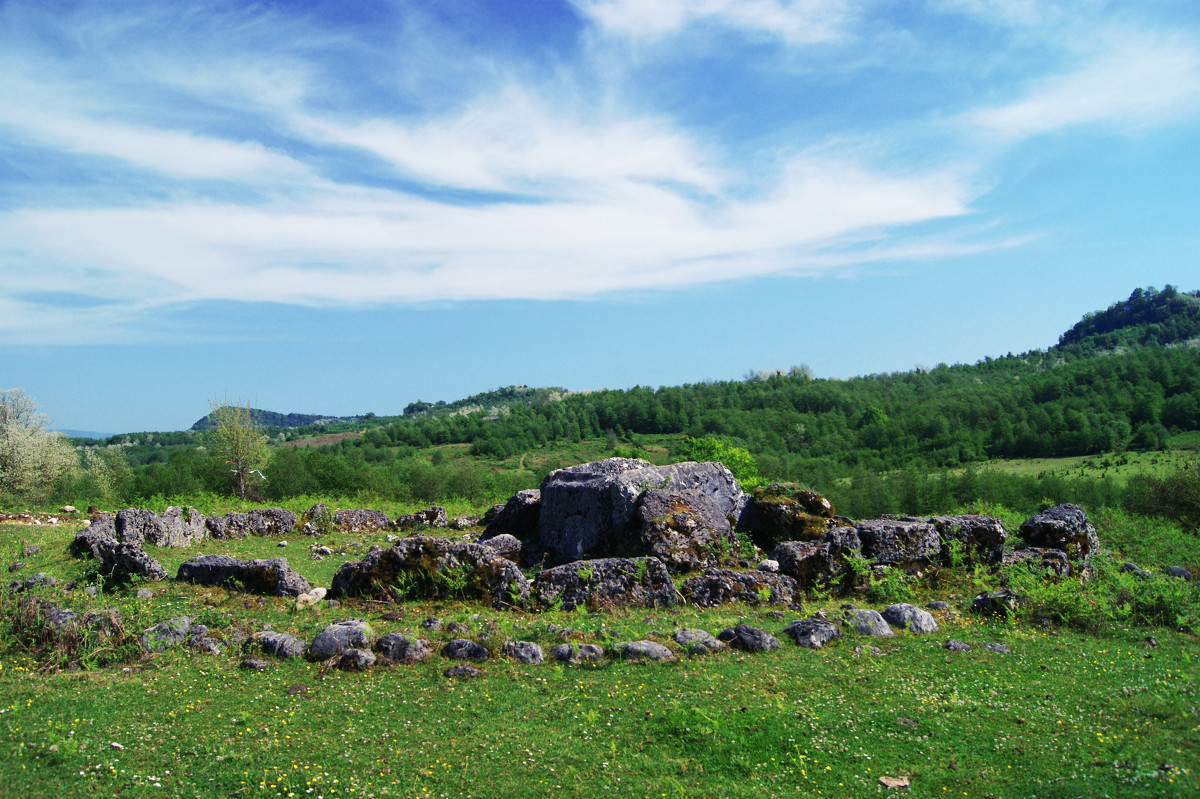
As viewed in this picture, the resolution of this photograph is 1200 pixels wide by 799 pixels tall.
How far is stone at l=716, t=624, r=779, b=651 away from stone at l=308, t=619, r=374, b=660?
6025mm

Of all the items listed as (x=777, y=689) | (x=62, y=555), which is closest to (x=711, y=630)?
(x=777, y=689)

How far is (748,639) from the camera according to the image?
11.3 meters

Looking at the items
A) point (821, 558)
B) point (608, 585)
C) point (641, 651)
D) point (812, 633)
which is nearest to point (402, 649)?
point (641, 651)

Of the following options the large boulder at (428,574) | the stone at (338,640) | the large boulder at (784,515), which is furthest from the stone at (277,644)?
the large boulder at (784,515)

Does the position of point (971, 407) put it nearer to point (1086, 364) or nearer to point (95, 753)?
point (1086, 364)

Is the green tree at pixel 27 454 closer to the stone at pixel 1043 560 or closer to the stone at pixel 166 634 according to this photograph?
the stone at pixel 166 634

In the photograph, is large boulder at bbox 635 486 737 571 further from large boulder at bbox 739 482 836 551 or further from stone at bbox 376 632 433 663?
stone at bbox 376 632 433 663

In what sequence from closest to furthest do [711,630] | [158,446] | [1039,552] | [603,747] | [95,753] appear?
[95,753]
[603,747]
[711,630]
[1039,552]
[158,446]

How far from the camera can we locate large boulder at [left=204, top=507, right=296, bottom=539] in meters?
25.2

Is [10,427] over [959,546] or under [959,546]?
over

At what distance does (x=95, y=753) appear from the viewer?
7098 mm

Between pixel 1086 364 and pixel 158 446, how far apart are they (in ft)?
522

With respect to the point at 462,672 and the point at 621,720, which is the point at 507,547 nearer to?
the point at 462,672

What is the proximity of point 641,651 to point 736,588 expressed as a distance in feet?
17.3
